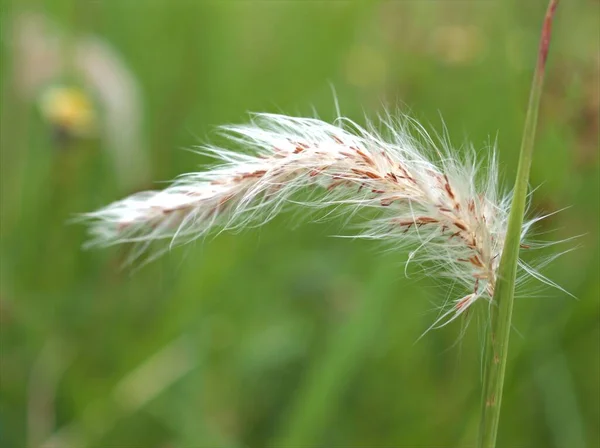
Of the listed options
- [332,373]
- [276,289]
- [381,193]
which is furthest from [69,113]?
[381,193]

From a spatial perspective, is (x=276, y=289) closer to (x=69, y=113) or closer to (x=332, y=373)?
(x=69, y=113)

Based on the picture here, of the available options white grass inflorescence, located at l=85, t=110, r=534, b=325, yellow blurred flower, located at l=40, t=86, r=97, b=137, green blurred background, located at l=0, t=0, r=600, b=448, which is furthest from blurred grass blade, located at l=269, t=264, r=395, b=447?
yellow blurred flower, located at l=40, t=86, r=97, b=137

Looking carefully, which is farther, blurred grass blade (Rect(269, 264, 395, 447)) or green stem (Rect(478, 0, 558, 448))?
blurred grass blade (Rect(269, 264, 395, 447))

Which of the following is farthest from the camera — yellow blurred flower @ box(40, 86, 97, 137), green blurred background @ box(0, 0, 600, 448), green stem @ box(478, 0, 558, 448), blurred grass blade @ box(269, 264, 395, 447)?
yellow blurred flower @ box(40, 86, 97, 137)

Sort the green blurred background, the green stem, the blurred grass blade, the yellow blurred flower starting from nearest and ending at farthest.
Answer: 1. the green stem
2. the blurred grass blade
3. the green blurred background
4. the yellow blurred flower

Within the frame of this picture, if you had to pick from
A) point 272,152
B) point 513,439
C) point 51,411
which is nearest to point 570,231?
point 513,439

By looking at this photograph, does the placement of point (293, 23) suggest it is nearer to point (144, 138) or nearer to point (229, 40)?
point (229, 40)

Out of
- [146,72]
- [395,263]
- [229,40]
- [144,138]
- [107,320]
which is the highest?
[229,40]

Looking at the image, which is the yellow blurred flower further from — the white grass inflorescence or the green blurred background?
the white grass inflorescence
